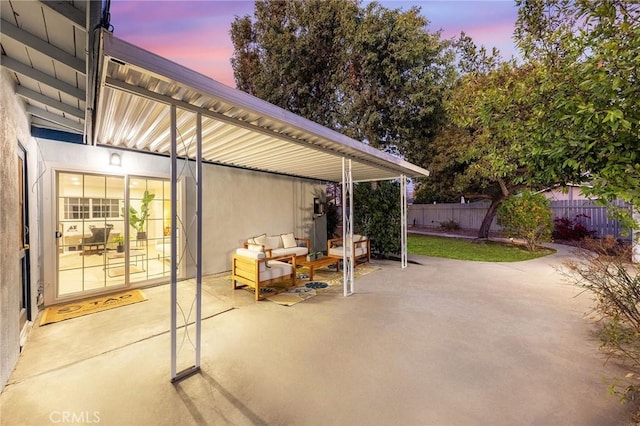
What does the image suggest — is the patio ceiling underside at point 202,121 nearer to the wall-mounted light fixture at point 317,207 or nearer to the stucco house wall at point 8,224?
the stucco house wall at point 8,224

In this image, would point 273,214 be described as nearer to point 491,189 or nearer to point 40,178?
point 40,178

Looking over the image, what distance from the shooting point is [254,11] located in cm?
1208

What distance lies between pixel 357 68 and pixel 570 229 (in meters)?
11.3

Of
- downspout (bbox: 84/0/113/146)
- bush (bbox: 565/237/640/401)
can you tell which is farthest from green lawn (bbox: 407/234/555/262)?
downspout (bbox: 84/0/113/146)

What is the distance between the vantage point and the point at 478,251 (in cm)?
980

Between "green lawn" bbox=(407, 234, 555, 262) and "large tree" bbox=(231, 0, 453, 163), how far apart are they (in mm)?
3759

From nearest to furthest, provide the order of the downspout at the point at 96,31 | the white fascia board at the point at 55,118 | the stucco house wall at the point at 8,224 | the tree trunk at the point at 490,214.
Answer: the downspout at the point at 96,31
the stucco house wall at the point at 8,224
the white fascia board at the point at 55,118
the tree trunk at the point at 490,214

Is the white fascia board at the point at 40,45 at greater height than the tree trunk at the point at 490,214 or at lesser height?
greater

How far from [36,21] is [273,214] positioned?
657 cm

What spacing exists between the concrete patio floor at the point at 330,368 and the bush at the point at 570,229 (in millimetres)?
8811

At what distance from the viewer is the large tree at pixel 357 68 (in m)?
9.59

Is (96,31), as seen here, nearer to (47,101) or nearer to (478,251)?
(47,101)

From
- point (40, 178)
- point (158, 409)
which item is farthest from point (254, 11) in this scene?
point (158, 409)

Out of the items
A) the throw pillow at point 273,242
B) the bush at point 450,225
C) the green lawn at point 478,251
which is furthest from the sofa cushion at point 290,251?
the bush at point 450,225
